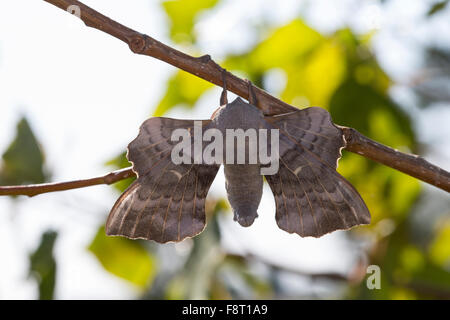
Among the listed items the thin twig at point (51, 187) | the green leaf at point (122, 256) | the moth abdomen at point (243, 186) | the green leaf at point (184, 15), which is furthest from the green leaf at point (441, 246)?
the thin twig at point (51, 187)

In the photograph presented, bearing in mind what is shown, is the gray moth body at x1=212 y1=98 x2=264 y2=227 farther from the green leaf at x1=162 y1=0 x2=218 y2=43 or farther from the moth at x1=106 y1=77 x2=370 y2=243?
the green leaf at x1=162 y1=0 x2=218 y2=43

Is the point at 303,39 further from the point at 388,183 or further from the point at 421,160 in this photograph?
the point at 421,160

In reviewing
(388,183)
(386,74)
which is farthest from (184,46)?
(388,183)

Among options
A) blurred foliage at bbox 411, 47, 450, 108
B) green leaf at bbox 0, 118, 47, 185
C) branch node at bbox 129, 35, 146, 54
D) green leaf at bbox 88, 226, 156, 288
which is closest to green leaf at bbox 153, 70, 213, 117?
green leaf at bbox 0, 118, 47, 185

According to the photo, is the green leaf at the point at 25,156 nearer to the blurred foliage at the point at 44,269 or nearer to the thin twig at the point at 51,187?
the blurred foliage at the point at 44,269

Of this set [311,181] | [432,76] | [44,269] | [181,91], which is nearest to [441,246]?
[432,76]

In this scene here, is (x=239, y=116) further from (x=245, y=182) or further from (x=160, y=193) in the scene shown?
(x=160, y=193)
